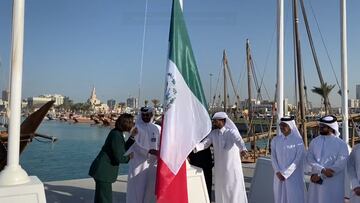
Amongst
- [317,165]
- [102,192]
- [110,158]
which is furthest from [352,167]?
[102,192]

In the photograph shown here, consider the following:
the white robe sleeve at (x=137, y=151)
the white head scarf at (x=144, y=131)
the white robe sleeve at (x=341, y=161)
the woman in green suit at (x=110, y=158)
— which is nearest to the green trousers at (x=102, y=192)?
the woman in green suit at (x=110, y=158)

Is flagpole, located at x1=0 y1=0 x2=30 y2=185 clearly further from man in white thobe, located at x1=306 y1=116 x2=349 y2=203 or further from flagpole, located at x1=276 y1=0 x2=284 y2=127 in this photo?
flagpole, located at x1=276 y1=0 x2=284 y2=127

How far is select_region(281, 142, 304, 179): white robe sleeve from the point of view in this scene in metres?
5.17

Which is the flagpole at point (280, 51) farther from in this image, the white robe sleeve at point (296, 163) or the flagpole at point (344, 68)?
the flagpole at point (344, 68)

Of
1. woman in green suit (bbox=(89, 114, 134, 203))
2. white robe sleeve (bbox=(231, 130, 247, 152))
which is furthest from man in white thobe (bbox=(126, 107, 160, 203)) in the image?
A: white robe sleeve (bbox=(231, 130, 247, 152))

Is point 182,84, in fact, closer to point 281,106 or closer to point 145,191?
point 145,191

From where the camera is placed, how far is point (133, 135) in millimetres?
5285

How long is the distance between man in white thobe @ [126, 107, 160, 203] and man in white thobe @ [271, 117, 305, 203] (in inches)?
65.6

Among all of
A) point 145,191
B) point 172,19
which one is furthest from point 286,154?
point 172,19

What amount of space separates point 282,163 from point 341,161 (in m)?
0.75

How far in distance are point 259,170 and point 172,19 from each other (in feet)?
11.3

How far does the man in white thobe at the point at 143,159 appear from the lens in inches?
207

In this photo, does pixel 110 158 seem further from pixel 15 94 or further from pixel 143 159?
pixel 15 94

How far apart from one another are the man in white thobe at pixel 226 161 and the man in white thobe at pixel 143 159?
673 millimetres
